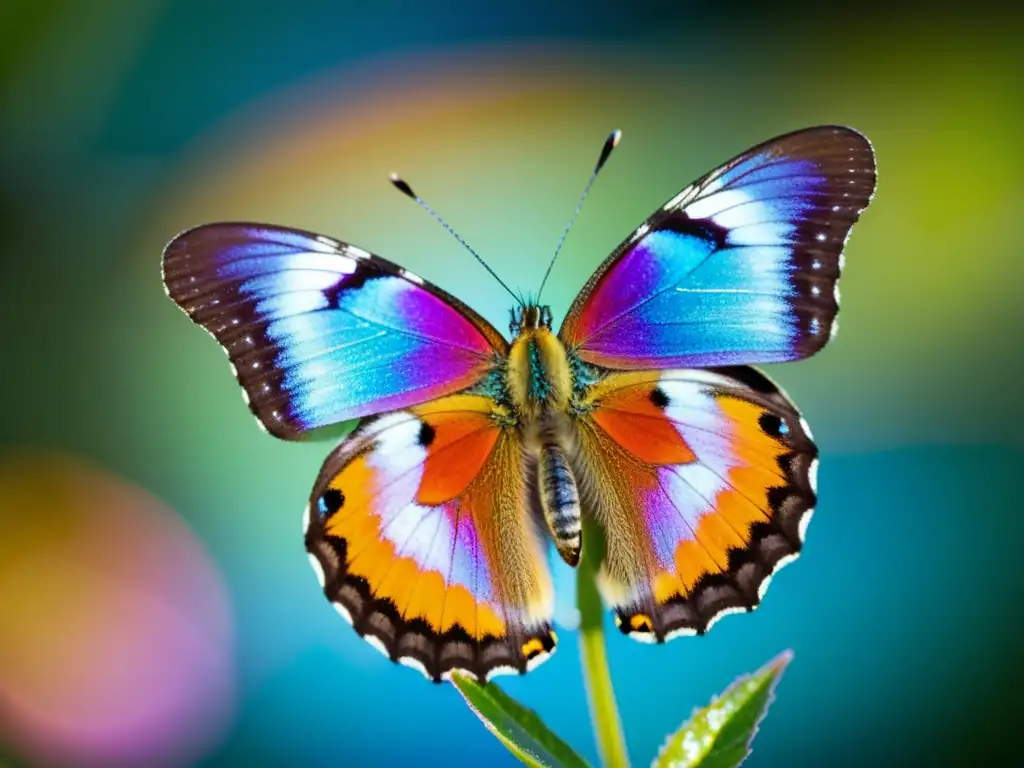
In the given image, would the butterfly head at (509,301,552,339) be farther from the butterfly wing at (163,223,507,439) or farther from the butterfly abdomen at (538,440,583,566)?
the butterfly abdomen at (538,440,583,566)

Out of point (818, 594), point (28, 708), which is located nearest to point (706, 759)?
point (818, 594)

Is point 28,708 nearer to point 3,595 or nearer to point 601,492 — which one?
point 3,595

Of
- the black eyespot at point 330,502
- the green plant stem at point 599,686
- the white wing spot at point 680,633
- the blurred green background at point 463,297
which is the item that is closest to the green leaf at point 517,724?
the green plant stem at point 599,686

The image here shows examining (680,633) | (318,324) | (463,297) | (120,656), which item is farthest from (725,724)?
(120,656)

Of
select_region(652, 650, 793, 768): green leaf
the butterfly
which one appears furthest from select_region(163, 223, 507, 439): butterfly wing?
select_region(652, 650, 793, 768): green leaf

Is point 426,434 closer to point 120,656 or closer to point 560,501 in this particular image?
point 560,501

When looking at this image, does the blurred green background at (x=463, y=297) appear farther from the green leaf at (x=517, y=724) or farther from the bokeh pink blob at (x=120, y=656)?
the green leaf at (x=517, y=724)
